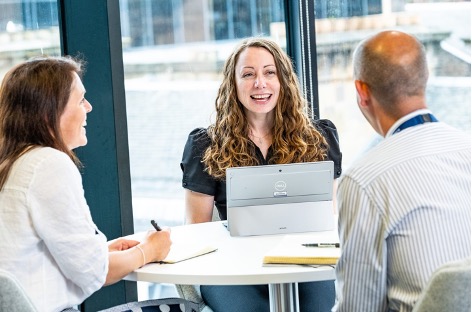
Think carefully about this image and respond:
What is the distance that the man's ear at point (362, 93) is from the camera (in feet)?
6.13

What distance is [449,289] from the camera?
162 cm

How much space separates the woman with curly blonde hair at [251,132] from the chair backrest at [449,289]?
1.66m

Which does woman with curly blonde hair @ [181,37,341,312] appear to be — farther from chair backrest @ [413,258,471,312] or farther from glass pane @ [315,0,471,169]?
chair backrest @ [413,258,471,312]

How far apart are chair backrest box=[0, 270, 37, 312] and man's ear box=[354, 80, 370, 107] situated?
0.95 m

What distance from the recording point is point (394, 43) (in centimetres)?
185

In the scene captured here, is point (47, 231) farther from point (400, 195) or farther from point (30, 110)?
point (400, 195)

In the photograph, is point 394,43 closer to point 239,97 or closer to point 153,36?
point 239,97

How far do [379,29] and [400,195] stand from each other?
2.81 meters

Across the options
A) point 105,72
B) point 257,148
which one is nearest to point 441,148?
point 257,148

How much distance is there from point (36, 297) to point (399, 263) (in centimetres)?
103

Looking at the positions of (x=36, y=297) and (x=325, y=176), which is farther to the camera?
(x=325, y=176)

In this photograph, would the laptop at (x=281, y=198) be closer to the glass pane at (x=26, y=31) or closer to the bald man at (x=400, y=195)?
the bald man at (x=400, y=195)

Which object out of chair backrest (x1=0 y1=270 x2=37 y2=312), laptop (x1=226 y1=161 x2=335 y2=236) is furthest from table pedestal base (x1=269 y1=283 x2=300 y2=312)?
chair backrest (x1=0 y1=270 x2=37 y2=312)

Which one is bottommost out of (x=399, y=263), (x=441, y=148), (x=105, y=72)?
(x=399, y=263)
